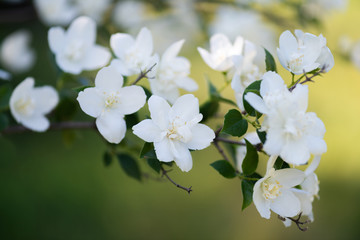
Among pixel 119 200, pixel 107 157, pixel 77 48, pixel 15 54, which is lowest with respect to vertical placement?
pixel 119 200

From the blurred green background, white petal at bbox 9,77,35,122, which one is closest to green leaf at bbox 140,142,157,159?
white petal at bbox 9,77,35,122

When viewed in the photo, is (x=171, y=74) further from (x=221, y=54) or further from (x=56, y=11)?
(x=56, y=11)

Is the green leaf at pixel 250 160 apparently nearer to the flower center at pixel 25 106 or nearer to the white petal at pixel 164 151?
the white petal at pixel 164 151

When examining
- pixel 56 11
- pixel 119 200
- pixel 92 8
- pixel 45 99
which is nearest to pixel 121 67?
pixel 45 99

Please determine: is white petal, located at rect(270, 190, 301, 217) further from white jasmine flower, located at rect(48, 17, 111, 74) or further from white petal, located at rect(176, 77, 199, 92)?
white jasmine flower, located at rect(48, 17, 111, 74)

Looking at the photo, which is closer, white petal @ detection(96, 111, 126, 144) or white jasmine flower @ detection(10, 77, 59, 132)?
white petal @ detection(96, 111, 126, 144)

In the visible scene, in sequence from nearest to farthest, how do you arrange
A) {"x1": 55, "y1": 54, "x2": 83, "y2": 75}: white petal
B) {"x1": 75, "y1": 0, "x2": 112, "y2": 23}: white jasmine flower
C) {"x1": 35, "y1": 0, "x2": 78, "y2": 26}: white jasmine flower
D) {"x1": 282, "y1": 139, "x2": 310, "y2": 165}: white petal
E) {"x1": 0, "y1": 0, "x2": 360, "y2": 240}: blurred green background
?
{"x1": 282, "y1": 139, "x2": 310, "y2": 165}: white petal < {"x1": 55, "y1": 54, "x2": 83, "y2": 75}: white petal < {"x1": 35, "y1": 0, "x2": 78, "y2": 26}: white jasmine flower < {"x1": 75, "y1": 0, "x2": 112, "y2": 23}: white jasmine flower < {"x1": 0, "y1": 0, "x2": 360, "y2": 240}: blurred green background

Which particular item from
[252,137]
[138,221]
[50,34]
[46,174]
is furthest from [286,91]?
[46,174]
